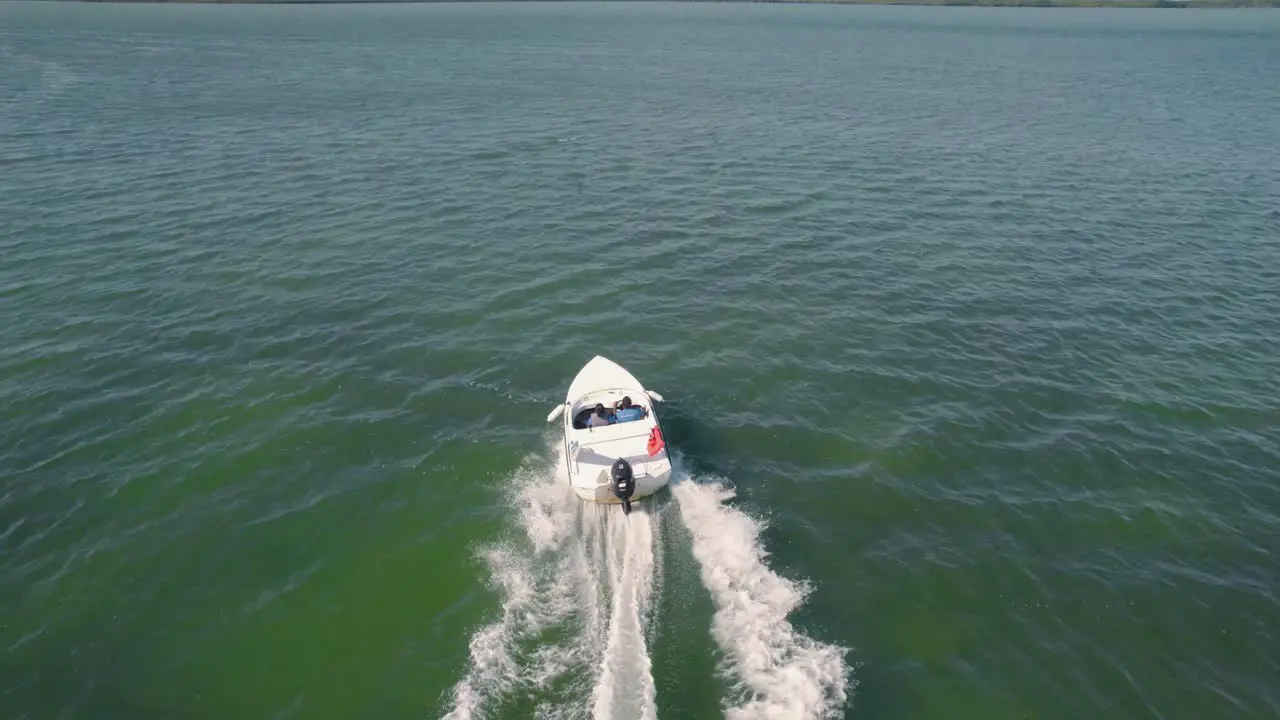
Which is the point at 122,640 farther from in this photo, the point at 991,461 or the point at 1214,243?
the point at 1214,243

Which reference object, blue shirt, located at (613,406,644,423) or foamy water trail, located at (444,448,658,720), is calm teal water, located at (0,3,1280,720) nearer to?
foamy water trail, located at (444,448,658,720)

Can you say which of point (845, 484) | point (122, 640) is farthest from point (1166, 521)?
point (122, 640)

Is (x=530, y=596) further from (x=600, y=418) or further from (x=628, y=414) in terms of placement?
(x=628, y=414)

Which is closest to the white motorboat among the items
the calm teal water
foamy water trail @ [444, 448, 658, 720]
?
foamy water trail @ [444, 448, 658, 720]

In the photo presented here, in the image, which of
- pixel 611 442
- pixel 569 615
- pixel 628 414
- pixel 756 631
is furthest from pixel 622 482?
pixel 756 631

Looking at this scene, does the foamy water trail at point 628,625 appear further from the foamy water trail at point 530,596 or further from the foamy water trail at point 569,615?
the foamy water trail at point 530,596

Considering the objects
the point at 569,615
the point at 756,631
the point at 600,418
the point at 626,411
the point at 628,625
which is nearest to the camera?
the point at 628,625
